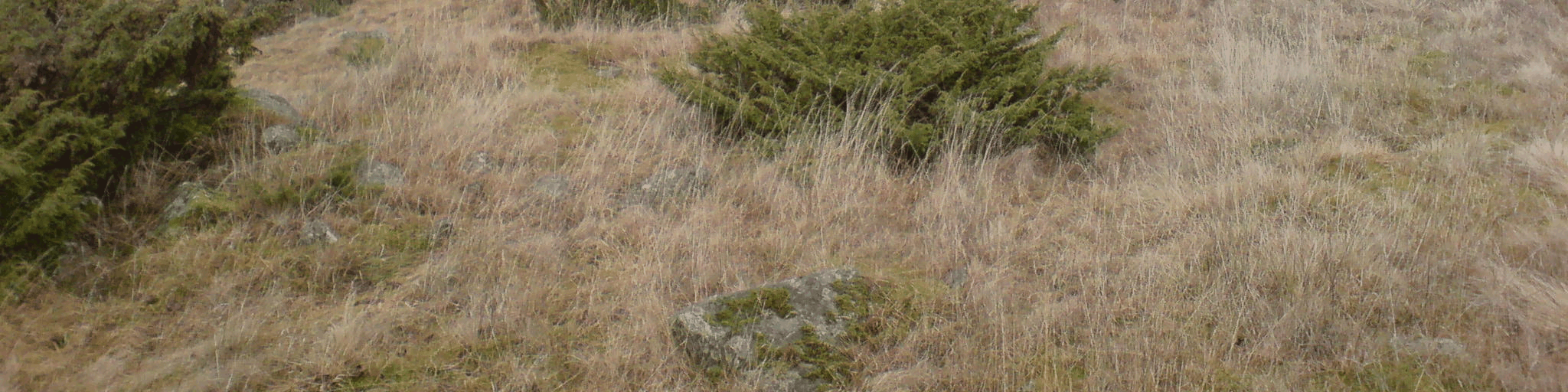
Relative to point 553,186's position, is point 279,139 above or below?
above

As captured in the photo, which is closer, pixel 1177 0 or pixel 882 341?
pixel 882 341

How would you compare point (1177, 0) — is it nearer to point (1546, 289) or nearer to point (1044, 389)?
point (1546, 289)

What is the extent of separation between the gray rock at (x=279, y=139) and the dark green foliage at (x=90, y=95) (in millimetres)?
263

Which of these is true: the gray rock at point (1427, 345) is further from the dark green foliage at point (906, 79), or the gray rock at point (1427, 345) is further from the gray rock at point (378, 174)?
the gray rock at point (378, 174)

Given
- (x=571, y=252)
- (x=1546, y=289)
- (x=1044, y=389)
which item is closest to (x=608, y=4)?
(x=571, y=252)

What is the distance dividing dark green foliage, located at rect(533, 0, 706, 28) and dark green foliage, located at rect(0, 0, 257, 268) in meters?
4.09

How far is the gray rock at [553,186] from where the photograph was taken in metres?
4.91

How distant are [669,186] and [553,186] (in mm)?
613

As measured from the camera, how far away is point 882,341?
3.56 metres

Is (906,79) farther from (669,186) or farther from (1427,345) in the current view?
(1427,345)

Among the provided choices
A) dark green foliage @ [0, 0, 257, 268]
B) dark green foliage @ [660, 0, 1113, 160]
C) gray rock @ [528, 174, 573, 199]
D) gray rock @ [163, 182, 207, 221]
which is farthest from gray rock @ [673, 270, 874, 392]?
dark green foliage @ [0, 0, 257, 268]

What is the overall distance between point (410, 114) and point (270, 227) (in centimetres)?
163

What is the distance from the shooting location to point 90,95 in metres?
4.38

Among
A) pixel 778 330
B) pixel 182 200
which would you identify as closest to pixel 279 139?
pixel 182 200
